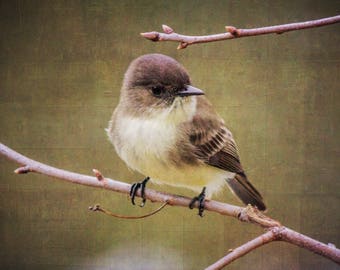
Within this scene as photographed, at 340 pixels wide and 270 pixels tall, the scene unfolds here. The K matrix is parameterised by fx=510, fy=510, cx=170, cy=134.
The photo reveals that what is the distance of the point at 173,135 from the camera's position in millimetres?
1713

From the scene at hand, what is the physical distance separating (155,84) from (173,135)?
7.1 inches

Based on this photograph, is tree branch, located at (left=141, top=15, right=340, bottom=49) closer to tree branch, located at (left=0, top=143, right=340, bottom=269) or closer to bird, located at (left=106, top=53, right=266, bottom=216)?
bird, located at (left=106, top=53, right=266, bottom=216)

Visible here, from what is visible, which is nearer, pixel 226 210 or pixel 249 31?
pixel 249 31

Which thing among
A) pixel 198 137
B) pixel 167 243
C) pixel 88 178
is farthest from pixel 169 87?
pixel 167 243

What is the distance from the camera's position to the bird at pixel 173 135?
1661 millimetres

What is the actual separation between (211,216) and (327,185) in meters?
0.46

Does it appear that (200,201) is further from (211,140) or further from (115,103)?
(115,103)

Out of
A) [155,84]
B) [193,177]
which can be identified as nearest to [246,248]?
[193,177]

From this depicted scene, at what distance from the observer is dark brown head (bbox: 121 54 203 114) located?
5.37 ft

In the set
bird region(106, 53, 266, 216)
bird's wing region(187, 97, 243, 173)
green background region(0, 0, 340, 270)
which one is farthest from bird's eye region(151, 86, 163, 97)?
green background region(0, 0, 340, 270)

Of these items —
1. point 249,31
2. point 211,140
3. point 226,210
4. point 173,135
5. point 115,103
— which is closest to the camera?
point 249,31

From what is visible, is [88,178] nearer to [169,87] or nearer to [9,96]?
[169,87]

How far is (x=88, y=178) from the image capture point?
1593mm

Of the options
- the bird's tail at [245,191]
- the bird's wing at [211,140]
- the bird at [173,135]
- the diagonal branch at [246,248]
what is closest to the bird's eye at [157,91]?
the bird at [173,135]
